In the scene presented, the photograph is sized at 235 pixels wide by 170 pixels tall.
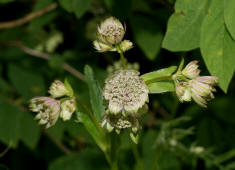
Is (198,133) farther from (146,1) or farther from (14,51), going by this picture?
(14,51)

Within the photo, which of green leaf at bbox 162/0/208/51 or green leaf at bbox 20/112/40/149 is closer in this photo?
Result: green leaf at bbox 162/0/208/51

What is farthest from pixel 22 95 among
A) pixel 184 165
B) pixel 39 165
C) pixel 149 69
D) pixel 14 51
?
pixel 184 165

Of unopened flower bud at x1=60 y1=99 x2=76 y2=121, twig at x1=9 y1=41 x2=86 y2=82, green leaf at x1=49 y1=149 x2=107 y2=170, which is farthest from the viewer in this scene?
twig at x1=9 y1=41 x2=86 y2=82

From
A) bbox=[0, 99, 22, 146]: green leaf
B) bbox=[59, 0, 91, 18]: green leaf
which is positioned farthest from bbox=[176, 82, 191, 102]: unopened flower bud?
bbox=[0, 99, 22, 146]: green leaf

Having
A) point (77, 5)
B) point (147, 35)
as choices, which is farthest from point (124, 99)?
point (147, 35)

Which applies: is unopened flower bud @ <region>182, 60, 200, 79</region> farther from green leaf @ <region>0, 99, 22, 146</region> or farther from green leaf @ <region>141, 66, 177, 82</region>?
green leaf @ <region>0, 99, 22, 146</region>

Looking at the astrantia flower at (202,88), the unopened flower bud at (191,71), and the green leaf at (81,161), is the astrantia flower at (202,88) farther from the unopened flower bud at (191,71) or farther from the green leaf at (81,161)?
the green leaf at (81,161)

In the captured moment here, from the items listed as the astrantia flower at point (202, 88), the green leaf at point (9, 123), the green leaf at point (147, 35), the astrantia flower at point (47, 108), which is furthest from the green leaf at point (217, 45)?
the green leaf at point (9, 123)

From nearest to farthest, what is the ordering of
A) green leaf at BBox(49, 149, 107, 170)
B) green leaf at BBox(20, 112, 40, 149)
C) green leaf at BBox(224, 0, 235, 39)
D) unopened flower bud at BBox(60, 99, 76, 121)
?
green leaf at BBox(224, 0, 235, 39)
unopened flower bud at BBox(60, 99, 76, 121)
green leaf at BBox(20, 112, 40, 149)
green leaf at BBox(49, 149, 107, 170)
